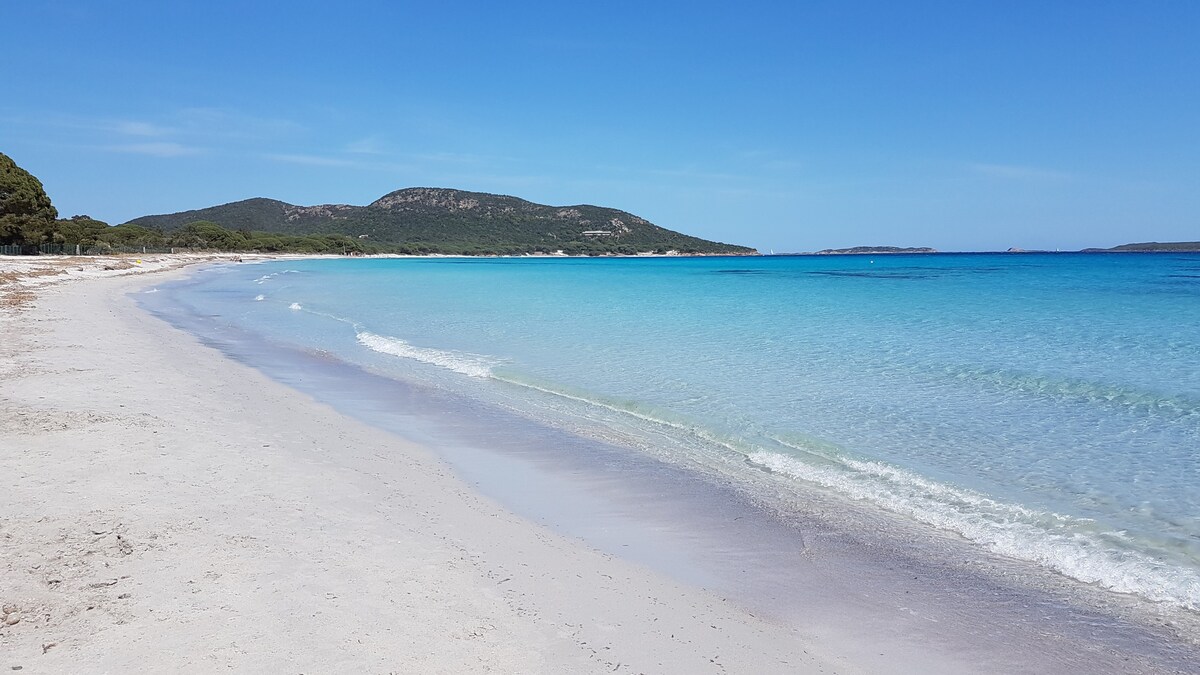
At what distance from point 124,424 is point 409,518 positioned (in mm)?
3898

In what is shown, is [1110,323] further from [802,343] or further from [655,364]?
[655,364]

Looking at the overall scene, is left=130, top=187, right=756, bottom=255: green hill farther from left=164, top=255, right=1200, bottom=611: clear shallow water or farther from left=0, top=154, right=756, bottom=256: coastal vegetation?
left=164, top=255, right=1200, bottom=611: clear shallow water

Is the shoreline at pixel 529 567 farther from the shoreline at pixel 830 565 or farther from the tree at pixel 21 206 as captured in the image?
the tree at pixel 21 206

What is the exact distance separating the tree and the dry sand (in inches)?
2222

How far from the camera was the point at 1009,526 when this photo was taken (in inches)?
219

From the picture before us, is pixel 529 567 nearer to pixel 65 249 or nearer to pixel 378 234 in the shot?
pixel 65 249

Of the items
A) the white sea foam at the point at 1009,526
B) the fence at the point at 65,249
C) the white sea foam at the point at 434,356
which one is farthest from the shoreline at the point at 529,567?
the fence at the point at 65,249

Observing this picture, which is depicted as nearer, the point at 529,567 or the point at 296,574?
the point at 296,574

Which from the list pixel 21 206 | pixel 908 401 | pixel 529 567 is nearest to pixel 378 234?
pixel 21 206

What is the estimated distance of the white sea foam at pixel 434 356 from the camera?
13.2 m

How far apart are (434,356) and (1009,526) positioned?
11.5m

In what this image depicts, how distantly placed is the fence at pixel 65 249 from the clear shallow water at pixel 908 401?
43.2m

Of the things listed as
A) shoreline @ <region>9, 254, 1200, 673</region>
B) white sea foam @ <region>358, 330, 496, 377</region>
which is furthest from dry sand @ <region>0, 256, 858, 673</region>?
white sea foam @ <region>358, 330, 496, 377</region>

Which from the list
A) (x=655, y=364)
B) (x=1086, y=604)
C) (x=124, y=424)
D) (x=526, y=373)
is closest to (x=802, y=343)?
(x=655, y=364)
